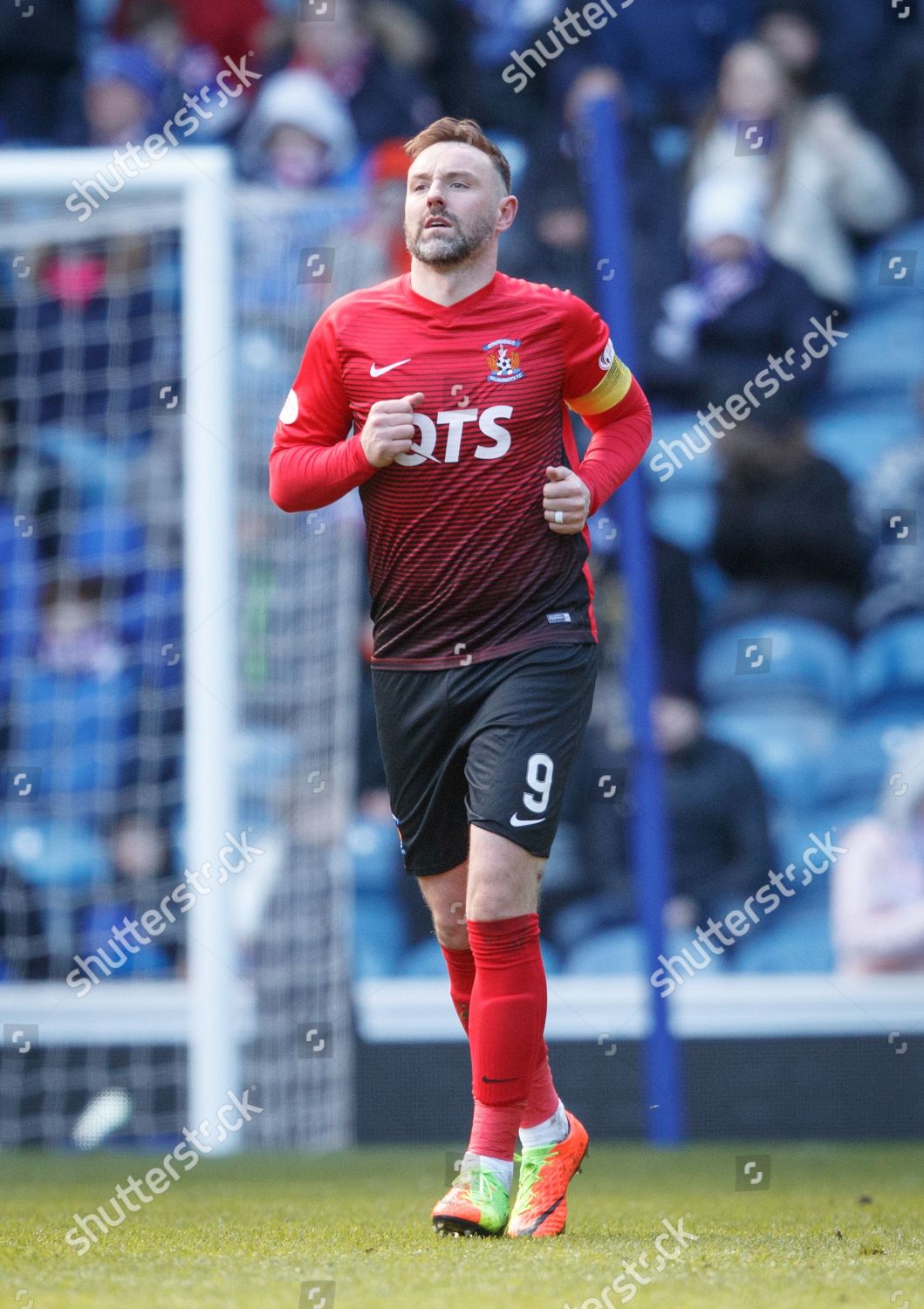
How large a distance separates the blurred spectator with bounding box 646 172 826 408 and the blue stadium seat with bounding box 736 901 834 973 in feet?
8.04

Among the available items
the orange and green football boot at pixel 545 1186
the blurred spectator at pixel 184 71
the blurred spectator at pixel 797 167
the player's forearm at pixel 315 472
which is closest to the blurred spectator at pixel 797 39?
the blurred spectator at pixel 797 167

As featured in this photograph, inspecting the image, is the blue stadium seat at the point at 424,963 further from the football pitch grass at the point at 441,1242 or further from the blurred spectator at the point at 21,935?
the football pitch grass at the point at 441,1242

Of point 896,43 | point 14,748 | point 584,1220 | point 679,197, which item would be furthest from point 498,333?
point 896,43

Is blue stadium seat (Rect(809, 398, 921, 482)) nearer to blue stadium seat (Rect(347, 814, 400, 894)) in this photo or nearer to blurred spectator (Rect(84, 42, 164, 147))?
blue stadium seat (Rect(347, 814, 400, 894))

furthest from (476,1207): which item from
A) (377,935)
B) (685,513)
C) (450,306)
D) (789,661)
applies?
(685,513)

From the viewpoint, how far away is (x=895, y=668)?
25.7 ft

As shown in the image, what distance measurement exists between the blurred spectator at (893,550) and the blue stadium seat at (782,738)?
495 mm

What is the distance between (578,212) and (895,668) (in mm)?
2451

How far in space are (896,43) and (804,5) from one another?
51 centimetres

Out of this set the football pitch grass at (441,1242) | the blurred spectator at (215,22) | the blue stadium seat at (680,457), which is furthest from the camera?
the blurred spectator at (215,22)

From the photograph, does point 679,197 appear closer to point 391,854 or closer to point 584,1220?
point 391,854

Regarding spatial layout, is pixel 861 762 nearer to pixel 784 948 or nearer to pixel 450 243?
pixel 784 948

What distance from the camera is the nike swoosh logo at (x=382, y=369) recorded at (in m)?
3.50

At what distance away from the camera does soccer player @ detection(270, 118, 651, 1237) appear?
330 centimetres
